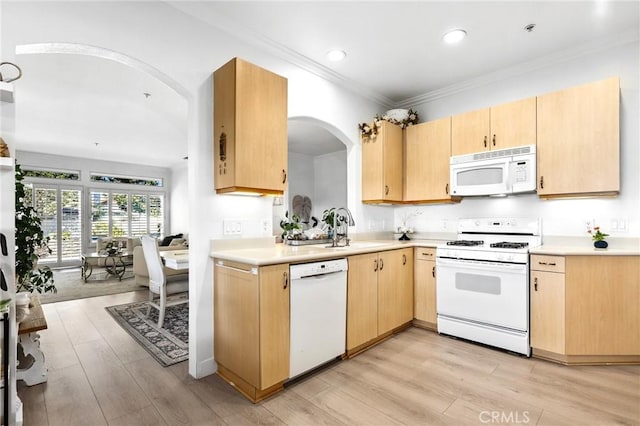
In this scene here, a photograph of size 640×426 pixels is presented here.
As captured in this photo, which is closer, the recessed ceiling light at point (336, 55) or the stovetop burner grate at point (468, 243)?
the recessed ceiling light at point (336, 55)

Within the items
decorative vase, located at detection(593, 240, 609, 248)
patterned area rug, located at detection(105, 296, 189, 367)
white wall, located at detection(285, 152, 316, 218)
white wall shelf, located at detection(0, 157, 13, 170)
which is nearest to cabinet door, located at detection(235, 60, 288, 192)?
white wall shelf, located at detection(0, 157, 13, 170)

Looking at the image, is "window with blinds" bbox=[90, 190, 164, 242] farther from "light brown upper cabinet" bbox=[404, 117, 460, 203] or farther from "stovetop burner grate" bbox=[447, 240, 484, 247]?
"stovetop burner grate" bbox=[447, 240, 484, 247]

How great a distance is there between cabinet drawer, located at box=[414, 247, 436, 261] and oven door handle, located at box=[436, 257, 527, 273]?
0.34 ft

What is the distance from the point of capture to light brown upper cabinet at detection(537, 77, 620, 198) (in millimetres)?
2646

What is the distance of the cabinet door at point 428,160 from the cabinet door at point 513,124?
0.47m

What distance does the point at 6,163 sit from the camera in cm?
158

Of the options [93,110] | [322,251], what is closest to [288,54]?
[322,251]

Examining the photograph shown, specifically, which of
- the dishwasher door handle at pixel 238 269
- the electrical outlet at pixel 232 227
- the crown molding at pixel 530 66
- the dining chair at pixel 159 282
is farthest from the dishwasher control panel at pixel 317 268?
the crown molding at pixel 530 66

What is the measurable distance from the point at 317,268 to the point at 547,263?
1.94m

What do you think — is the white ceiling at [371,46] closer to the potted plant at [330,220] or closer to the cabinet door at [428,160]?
the cabinet door at [428,160]

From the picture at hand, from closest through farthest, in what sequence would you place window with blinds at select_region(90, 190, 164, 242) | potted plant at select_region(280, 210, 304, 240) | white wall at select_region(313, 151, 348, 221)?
1. potted plant at select_region(280, 210, 304, 240)
2. white wall at select_region(313, 151, 348, 221)
3. window with blinds at select_region(90, 190, 164, 242)

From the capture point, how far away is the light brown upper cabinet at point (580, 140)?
2.65 m

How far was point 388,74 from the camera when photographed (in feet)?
11.4

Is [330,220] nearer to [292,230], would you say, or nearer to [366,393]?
[292,230]
